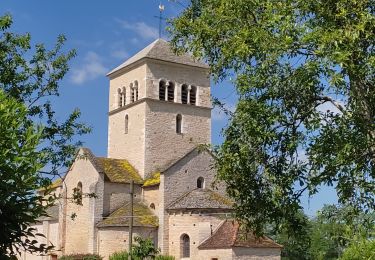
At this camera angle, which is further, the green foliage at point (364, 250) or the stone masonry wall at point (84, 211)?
the stone masonry wall at point (84, 211)

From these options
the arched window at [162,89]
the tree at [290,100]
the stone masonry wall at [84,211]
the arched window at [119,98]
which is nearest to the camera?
the tree at [290,100]

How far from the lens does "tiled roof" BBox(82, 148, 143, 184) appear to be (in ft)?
137

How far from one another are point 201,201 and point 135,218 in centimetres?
453

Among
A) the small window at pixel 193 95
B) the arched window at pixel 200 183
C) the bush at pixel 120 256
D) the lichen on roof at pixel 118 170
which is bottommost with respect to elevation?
the bush at pixel 120 256

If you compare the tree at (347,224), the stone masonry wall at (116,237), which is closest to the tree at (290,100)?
the tree at (347,224)

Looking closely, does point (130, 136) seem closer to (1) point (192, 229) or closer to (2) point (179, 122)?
(2) point (179, 122)

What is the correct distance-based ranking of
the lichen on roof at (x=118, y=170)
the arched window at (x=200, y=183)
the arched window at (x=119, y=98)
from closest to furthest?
the arched window at (x=200, y=183) < the lichen on roof at (x=118, y=170) < the arched window at (x=119, y=98)

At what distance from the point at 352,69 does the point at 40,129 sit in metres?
5.76

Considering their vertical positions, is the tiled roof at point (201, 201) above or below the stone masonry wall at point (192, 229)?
above

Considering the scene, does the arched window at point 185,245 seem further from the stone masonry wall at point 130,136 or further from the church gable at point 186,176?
the stone masonry wall at point 130,136

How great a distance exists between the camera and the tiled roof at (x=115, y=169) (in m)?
41.7

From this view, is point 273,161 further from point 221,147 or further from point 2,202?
point 2,202

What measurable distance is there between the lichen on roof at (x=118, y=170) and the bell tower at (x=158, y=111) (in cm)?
50

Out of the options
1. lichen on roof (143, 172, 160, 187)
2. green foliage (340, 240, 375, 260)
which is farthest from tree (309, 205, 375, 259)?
lichen on roof (143, 172, 160, 187)
